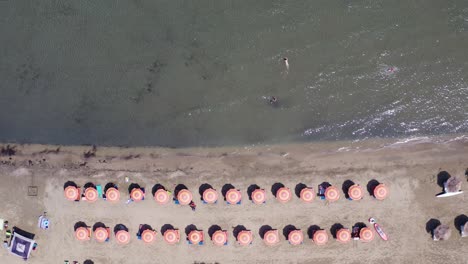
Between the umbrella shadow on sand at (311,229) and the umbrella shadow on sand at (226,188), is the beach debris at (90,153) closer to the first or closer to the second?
the umbrella shadow on sand at (226,188)

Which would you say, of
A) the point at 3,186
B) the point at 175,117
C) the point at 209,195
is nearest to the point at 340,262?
the point at 209,195

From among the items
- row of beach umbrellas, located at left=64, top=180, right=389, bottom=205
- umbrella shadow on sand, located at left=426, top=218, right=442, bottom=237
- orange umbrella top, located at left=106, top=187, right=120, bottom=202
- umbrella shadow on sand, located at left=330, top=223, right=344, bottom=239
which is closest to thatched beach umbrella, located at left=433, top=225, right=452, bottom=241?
umbrella shadow on sand, located at left=426, top=218, right=442, bottom=237

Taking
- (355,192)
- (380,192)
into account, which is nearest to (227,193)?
(355,192)

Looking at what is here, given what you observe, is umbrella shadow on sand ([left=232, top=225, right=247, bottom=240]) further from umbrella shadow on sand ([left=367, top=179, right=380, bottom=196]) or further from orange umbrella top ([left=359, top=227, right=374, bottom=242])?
umbrella shadow on sand ([left=367, top=179, right=380, bottom=196])

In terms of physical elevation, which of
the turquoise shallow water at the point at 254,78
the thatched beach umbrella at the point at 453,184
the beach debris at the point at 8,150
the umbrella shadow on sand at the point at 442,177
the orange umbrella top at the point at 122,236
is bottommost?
the orange umbrella top at the point at 122,236

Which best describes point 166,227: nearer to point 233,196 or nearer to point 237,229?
point 237,229

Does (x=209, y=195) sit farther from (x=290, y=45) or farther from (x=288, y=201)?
(x=290, y=45)

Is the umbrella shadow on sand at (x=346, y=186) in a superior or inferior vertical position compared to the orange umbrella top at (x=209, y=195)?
superior

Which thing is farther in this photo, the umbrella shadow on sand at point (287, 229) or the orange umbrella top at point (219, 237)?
the umbrella shadow on sand at point (287, 229)

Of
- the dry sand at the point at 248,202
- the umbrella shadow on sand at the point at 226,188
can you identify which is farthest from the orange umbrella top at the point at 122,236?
the umbrella shadow on sand at the point at 226,188
